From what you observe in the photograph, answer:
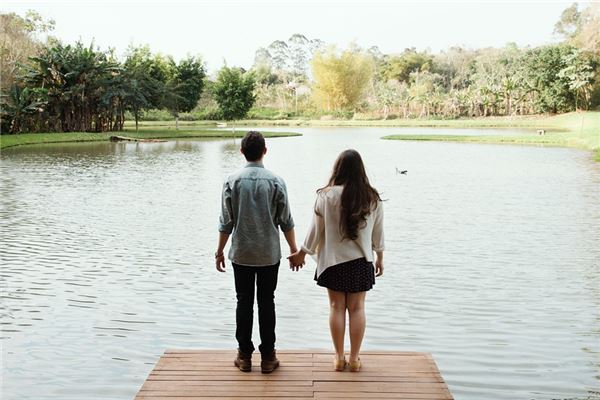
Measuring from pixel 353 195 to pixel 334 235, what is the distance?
25 centimetres

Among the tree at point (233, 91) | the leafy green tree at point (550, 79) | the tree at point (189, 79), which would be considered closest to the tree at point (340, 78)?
the tree at point (233, 91)

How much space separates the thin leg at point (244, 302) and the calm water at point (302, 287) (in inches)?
33.9

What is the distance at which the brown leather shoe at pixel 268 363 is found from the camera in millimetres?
3924

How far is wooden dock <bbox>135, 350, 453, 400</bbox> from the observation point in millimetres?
3609

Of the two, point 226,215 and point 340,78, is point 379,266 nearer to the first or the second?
point 226,215

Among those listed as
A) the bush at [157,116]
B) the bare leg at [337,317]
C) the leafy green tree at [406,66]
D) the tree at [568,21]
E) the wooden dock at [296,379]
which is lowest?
the wooden dock at [296,379]

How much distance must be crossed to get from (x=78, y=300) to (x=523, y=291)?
409 centimetres

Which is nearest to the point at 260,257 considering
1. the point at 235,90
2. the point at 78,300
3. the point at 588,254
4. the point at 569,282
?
the point at 78,300

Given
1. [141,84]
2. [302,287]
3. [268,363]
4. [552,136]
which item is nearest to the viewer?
[268,363]

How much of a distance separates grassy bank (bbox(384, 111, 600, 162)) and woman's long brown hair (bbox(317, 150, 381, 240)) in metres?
18.8

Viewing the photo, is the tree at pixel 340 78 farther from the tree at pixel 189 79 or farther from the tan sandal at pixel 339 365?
the tan sandal at pixel 339 365

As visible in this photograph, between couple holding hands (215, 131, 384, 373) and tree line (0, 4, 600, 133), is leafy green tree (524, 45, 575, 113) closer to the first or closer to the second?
tree line (0, 4, 600, 133)

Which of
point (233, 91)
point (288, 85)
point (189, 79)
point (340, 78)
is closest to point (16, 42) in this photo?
point (189, 79)

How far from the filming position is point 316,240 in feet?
13.2
